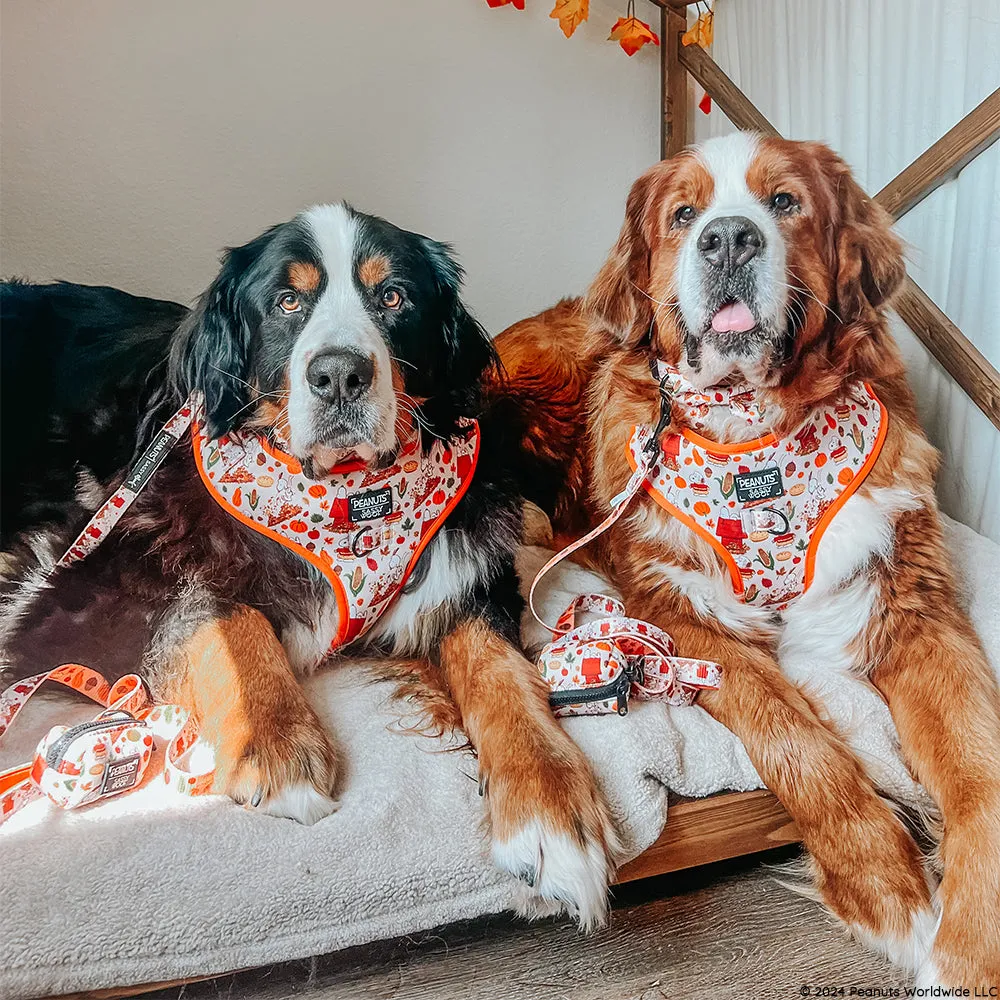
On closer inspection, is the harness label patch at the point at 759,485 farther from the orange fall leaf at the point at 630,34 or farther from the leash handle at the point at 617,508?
the orange fall leaf at the point at 630,34

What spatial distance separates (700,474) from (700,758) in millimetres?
470

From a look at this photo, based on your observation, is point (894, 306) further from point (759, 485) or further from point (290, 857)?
point (290, 857)

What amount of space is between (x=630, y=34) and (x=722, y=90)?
28 cm

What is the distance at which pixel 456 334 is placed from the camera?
1.50 metres

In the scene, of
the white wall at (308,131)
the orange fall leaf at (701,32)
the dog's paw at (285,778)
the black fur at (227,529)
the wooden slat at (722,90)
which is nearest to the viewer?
the dog's paw at (285,778)

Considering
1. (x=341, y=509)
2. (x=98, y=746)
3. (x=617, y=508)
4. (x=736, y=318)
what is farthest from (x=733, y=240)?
(x=98, y=746)

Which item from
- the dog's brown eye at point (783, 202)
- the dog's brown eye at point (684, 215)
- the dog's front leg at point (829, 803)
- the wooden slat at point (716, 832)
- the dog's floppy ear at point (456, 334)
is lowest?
the wooden slat at point (716, 832)

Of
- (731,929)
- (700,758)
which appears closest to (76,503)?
(700,758)

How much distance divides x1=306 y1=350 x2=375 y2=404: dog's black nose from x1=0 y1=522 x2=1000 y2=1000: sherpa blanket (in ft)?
1.68

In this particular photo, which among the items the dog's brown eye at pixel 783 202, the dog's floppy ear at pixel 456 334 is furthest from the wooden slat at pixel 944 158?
the dog's floppy ear at pixel 456 334

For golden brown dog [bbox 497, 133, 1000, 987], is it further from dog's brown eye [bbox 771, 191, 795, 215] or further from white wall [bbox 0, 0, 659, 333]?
white wall [bbox 0, 0, 659, 333]

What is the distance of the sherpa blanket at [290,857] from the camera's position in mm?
1042

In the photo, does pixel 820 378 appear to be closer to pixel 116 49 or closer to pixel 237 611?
pixel 237 611

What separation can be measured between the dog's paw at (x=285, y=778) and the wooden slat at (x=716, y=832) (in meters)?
0.45
